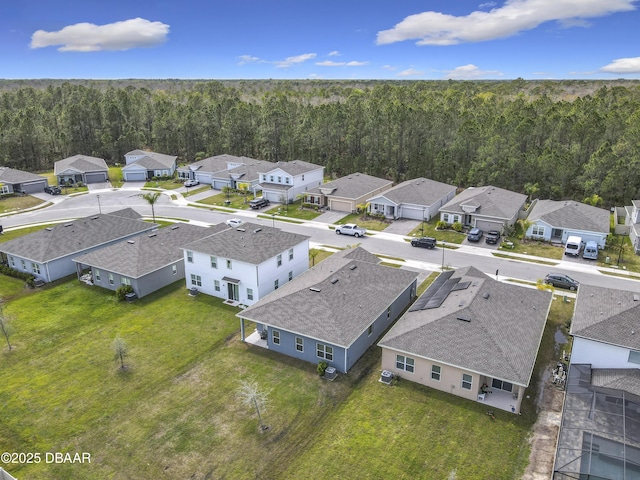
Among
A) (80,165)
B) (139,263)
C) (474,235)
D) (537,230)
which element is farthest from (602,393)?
(80,165)

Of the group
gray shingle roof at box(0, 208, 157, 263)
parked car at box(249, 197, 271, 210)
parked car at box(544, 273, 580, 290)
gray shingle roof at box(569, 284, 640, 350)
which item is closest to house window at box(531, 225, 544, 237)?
parked car at box(544, 273, 580, 290)

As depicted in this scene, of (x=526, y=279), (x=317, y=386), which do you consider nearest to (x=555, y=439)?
(x=317, y=386)

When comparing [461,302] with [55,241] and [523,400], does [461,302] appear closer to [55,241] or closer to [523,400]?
[523,400]

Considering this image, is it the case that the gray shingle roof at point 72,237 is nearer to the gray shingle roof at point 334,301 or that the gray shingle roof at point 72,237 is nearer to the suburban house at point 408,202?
the gray shingle roof at point 334,301

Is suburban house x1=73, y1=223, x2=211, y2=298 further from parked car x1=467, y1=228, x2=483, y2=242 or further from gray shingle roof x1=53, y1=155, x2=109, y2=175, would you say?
gray shingle roof x1=53, y1=155, x2=109, y2=175

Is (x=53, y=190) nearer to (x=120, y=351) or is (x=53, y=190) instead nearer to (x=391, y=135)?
(x=120, y=351)

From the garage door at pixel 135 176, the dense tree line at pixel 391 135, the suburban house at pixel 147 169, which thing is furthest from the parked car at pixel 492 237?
the garage door at pixel 135 176
